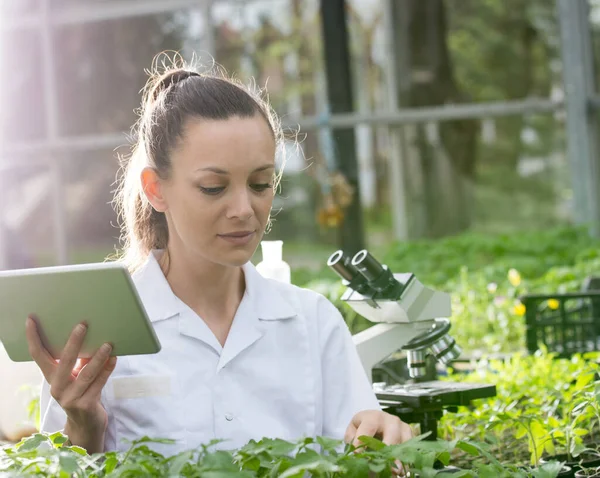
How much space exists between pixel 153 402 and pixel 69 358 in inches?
9.9

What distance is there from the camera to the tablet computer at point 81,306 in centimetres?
158

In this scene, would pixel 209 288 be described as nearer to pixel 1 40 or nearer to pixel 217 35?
pixel 217 35

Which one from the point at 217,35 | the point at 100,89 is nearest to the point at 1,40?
the point at 100,89

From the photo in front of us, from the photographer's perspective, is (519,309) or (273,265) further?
(519,309)

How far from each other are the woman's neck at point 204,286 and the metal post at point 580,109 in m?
5.88

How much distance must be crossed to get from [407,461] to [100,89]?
793 centimetres

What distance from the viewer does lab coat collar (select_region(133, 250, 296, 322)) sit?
1958 mm

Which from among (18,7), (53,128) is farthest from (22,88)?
(18,7)

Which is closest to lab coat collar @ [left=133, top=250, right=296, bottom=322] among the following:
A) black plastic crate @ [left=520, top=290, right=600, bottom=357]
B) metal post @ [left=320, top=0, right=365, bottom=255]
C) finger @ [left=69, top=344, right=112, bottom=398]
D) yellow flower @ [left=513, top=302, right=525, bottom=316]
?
finger @ [left=69, top=344, right=112, bottom=398]

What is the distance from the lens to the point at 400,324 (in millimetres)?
2400

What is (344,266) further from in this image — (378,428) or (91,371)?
(91,371)

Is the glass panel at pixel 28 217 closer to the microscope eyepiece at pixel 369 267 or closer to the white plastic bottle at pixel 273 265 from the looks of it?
the white plastic bottle at pixel 273 265

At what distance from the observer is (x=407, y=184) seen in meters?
8.08

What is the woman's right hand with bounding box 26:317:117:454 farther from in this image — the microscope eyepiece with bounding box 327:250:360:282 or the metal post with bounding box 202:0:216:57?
the metal post with bounding box 202:0:216:57
